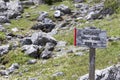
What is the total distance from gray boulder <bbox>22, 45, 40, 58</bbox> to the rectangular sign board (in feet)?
33.2

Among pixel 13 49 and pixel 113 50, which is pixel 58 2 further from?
pixel 113 50

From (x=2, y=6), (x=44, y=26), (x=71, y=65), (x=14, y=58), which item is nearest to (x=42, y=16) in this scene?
(x=44, y=26)

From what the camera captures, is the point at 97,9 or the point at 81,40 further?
the point at 97,9

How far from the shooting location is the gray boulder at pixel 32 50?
21.8m

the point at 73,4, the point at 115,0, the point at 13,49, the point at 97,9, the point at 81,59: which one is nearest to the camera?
the point at 81,59

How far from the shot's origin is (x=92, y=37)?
1174cm

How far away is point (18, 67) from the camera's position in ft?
67.3

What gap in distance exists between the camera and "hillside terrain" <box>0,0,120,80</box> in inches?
691

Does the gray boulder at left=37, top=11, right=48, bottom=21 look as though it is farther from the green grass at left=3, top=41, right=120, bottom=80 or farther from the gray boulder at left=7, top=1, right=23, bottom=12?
the green grass at left=3, top=41, right=120, bottom=80

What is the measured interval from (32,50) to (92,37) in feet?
34.3

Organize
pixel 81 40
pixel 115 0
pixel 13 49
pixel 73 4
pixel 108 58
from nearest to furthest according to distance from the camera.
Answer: pixel 81 40, pixel 108 58, pixel 13 49, pixel 115 0, pixel 73 4

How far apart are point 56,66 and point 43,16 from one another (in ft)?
43.0

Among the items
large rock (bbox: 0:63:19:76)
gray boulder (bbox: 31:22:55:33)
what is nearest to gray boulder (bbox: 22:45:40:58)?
large rock (bbox: 0:63:19:76)

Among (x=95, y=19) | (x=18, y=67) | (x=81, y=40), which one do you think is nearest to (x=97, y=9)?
(x=95, y=19)
